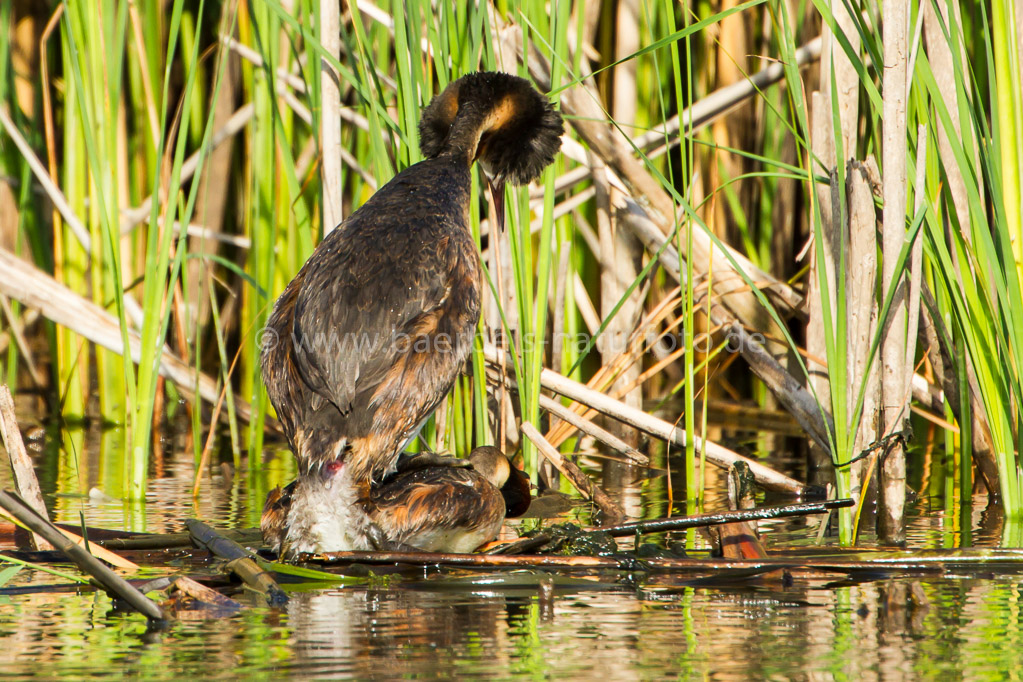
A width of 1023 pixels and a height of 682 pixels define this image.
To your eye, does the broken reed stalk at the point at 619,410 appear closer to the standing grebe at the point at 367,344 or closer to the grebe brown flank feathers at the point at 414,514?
the standing grebe at the point at 367,344

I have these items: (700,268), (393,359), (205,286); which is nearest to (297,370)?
(393,359)

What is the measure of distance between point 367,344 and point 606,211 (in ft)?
7.80

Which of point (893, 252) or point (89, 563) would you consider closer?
point (89, 563)

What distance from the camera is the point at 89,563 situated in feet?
9.49

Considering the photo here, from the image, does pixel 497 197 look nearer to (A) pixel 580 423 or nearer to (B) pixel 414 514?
(A) pixel 580 423

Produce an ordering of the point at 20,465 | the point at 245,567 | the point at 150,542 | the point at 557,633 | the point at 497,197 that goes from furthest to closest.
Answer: the point at 497,197 < the point at 150,542 < the point at 20,465 < the point at 245,567 < the point at 557,633

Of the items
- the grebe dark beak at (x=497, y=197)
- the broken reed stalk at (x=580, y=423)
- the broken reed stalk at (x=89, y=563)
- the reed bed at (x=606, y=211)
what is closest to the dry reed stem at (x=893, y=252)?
the reed bed at (x=606, y=211)

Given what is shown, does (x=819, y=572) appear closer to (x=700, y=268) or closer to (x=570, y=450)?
(x=700, y=268)

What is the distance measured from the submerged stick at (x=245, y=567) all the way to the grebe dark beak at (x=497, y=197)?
2.01 metres

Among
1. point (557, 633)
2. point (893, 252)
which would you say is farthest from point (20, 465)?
point (893, 252)

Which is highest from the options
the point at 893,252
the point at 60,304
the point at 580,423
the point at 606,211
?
the point at 606,211

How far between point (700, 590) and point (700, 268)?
2665 millimetres

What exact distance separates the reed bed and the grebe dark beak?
0.15 meters

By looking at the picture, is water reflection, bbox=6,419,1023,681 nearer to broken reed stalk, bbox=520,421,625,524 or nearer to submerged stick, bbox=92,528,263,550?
submerged stick, bbox=92,528,263,550
